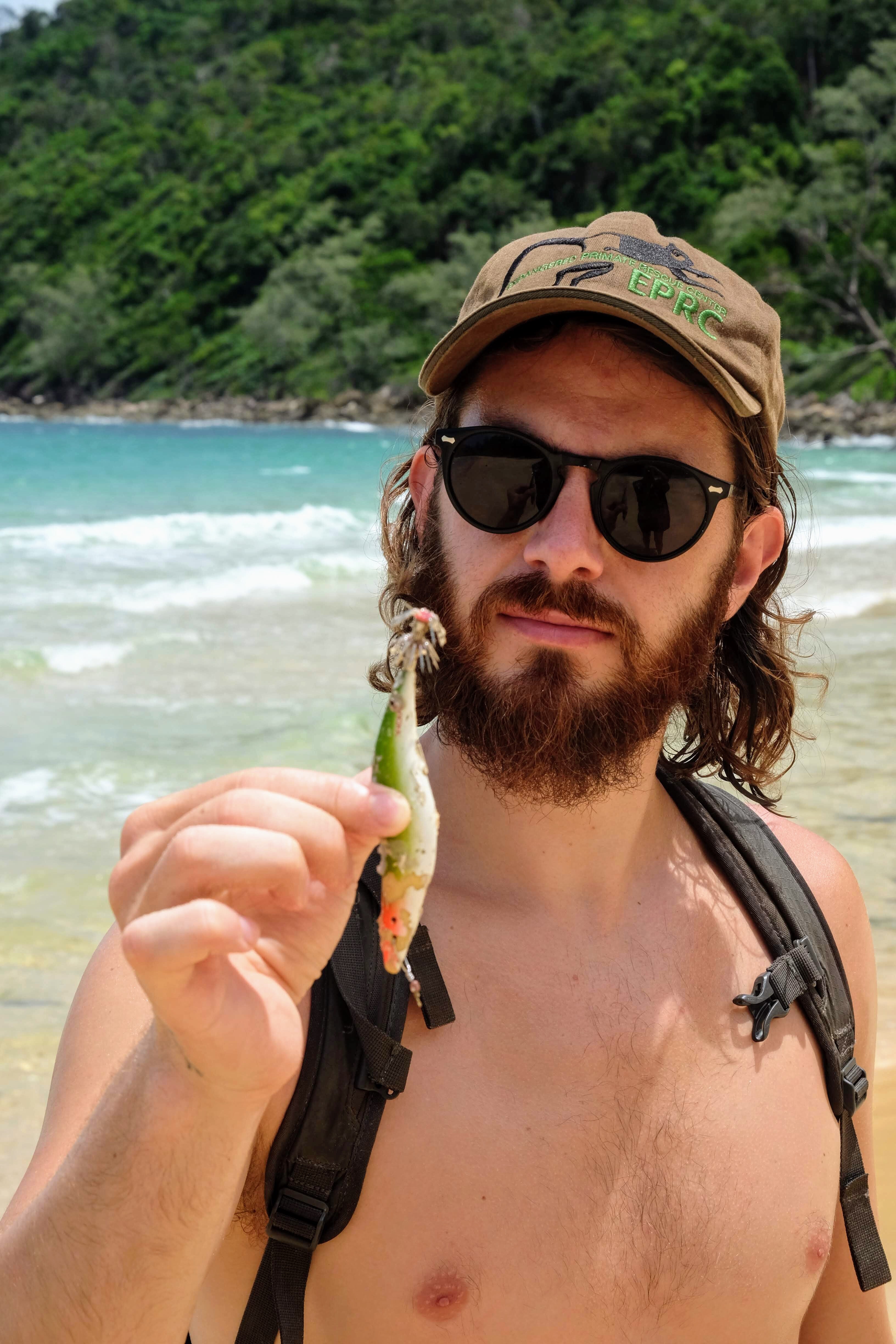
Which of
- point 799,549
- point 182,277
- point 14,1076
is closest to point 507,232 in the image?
point 182,277

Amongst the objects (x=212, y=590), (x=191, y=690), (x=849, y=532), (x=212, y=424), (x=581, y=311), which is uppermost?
(x=581, y=311)

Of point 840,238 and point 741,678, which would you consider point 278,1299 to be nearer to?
point 741,678

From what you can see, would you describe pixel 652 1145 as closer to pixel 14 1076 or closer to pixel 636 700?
pixel 636 700

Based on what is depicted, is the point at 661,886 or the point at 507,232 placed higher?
the point at 507,232

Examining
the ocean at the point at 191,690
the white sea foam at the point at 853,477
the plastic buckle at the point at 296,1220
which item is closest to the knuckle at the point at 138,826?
the plastic buckle at the point at 296,1220

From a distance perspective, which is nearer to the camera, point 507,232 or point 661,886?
point 661,886

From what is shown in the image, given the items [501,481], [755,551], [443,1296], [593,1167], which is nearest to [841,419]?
[755,551]
